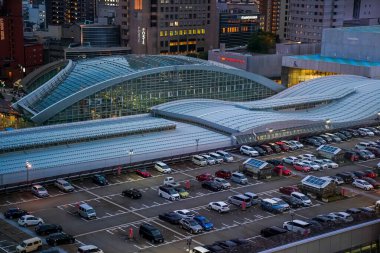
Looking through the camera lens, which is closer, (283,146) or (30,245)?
(30,245)

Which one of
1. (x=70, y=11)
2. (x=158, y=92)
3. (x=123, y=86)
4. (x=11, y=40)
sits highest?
(x=70, y=11)

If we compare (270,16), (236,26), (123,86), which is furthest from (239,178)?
(270,16)

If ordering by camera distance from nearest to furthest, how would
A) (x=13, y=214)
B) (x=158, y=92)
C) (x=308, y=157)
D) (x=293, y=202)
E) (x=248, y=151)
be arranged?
(x=13, y=214) < (x=293, y=202) < (x=308, y=157) < (x=248, y=151) < (x=158, y=92)

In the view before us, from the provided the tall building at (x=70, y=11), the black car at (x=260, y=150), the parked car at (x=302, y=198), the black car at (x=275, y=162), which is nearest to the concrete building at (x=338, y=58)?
the black car at (x=260, y=150)

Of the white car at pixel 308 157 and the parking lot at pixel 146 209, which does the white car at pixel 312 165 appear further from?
the white car at pixel 308 157

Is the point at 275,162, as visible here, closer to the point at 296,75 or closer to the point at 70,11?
the point at 296,75

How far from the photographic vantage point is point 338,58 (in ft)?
191

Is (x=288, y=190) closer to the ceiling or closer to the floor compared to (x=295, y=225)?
closer to the floor

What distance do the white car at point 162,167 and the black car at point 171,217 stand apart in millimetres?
5563

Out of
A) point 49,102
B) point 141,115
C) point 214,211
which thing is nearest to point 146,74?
point 141,115

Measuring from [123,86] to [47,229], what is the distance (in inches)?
692

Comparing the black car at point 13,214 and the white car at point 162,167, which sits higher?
the white car at point 162,167

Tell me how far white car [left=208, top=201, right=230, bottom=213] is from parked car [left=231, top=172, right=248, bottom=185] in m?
3.36

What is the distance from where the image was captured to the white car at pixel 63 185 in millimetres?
26875
